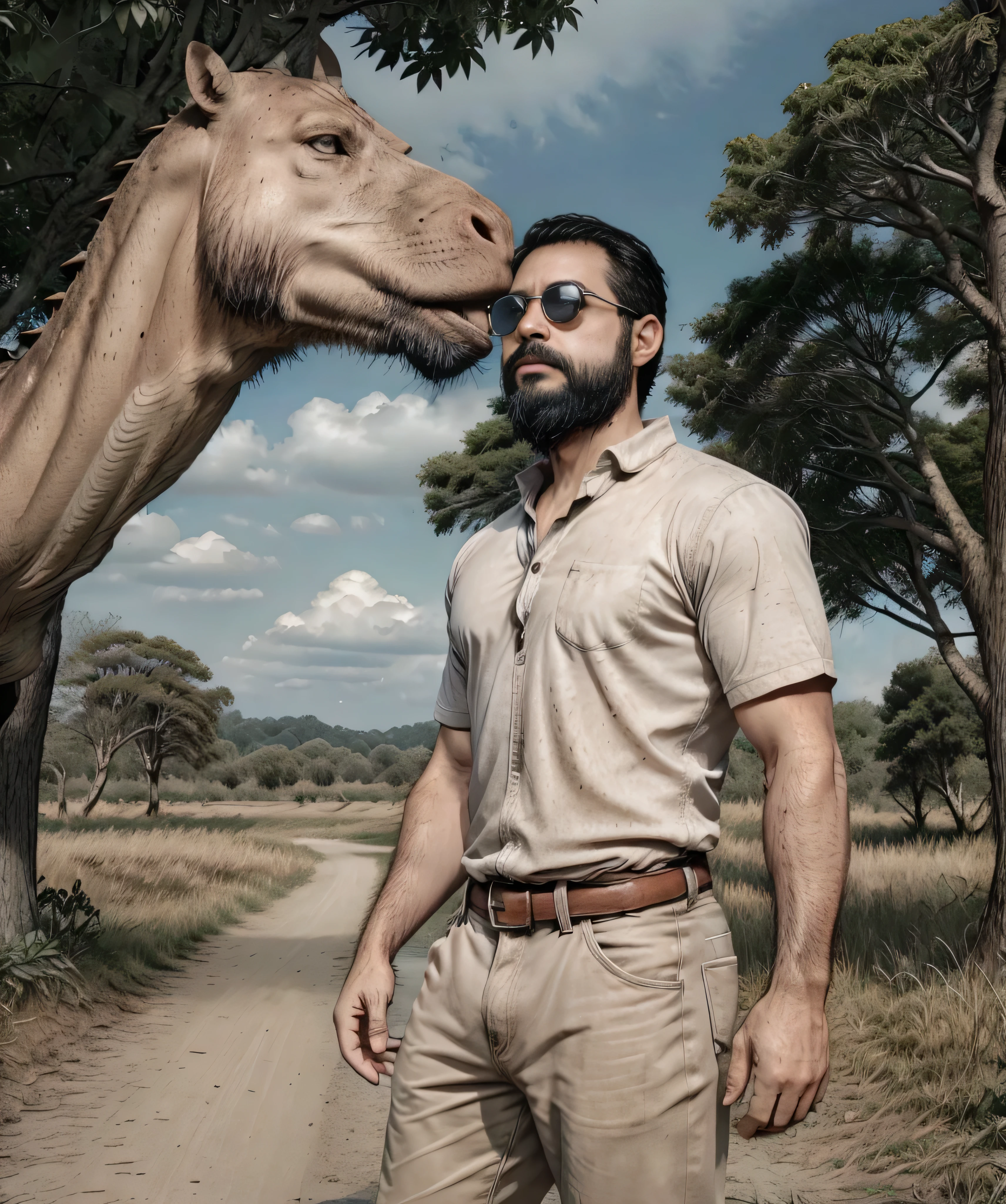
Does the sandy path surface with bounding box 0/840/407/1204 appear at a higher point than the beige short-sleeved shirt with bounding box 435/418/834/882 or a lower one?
lower

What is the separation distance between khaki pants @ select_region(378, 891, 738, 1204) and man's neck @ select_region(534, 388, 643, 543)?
870 millimetres

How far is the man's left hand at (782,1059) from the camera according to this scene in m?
1.59

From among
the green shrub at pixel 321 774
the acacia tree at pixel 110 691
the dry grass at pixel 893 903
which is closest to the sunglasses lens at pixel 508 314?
Answer: the dry grass at pixel 893 903

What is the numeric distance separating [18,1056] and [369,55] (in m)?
6.06

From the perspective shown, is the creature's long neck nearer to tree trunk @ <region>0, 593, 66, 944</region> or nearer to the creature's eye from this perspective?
the creature's eye

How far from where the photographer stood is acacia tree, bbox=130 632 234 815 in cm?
3516

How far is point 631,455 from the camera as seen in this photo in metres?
2.16

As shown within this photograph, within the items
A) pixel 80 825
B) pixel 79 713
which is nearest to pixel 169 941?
pixel 80 825

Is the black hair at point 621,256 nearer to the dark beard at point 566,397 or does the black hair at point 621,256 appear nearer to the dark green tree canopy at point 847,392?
the dark beard at point 566,397

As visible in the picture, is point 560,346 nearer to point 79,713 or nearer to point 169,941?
point 169,941

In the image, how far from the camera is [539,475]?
2498mm

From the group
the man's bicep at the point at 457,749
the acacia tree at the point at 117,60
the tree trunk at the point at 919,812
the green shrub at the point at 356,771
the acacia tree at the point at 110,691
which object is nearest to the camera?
the man's bicep at the point at 457,749

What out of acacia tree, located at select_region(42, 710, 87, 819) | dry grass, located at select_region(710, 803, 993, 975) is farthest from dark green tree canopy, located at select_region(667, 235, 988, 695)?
acacia tree, located at select_region(42, 710, 87, 819)

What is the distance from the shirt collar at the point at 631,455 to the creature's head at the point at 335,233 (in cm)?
47
